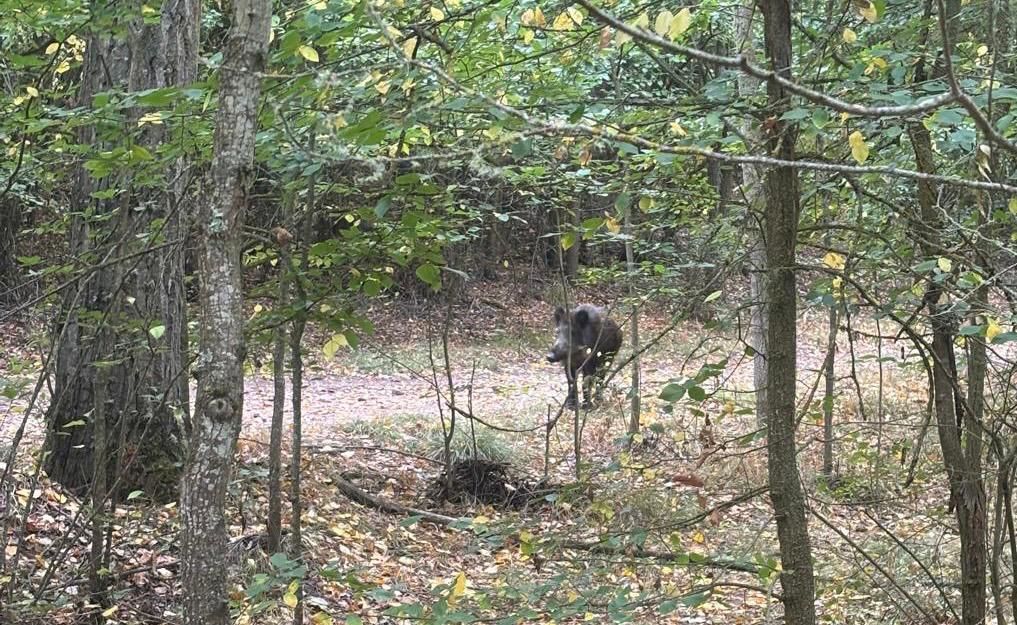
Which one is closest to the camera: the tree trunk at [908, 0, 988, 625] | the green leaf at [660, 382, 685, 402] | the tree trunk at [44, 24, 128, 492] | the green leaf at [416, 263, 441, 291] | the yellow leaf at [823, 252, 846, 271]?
the green leaf at [660, 382, 685, 402]

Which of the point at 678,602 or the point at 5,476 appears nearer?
the point at 678,602

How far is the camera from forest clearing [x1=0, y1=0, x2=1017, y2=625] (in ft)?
8.90

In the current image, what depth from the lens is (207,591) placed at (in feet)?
9.17

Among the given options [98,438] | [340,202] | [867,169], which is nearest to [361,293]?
[98,438]

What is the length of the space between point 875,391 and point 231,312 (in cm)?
1019

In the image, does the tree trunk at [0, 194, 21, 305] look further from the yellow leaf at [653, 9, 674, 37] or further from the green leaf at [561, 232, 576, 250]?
the yellow leaf at [653, 9, 674, 37]

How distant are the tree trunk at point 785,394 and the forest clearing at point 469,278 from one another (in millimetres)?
10

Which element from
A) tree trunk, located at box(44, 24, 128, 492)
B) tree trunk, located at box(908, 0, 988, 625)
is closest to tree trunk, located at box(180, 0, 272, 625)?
tree trunk, located at box(908, 0, 988, 625)

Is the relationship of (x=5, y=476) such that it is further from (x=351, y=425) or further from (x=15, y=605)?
(x=351, y=425)

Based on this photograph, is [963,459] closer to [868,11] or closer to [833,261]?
[833,261]

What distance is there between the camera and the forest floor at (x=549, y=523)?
3178mm

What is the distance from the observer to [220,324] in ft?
9.01

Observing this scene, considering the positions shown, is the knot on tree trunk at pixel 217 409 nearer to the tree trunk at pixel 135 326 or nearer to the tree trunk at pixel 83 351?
the tree trunk at pixel 135 326

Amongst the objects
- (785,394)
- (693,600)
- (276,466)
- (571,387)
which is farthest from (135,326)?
(571,387)
